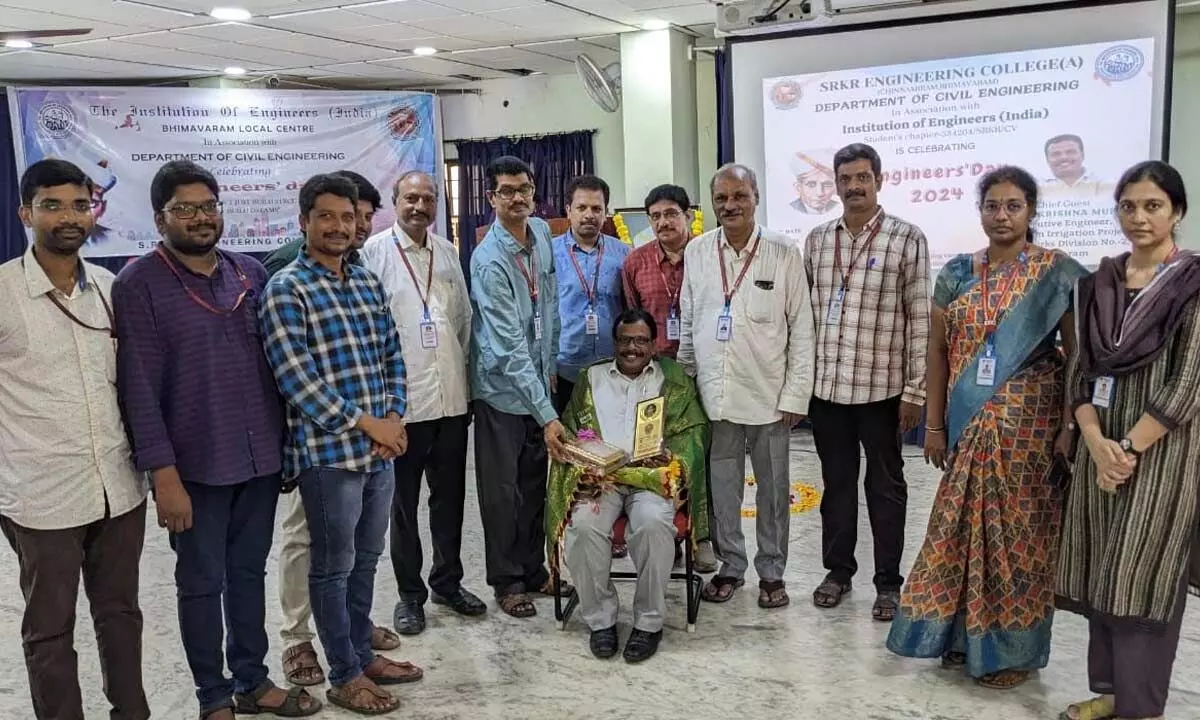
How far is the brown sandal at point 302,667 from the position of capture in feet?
9.57

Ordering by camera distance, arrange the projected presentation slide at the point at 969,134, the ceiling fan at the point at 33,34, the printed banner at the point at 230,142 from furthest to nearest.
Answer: the printed banner at the point at 230,142 → the ceiling fan at the point at 33,34 → the projected presentation slide at the point at 969,134

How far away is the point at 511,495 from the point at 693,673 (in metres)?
0.90

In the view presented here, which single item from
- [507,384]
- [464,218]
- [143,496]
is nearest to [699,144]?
[464,218]

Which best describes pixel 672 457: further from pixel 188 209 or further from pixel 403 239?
pixel 188 209

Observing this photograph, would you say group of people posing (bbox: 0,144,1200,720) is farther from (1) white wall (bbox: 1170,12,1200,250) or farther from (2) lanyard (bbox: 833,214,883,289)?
(1) white wall (bbox: 1170,12,1200,250)

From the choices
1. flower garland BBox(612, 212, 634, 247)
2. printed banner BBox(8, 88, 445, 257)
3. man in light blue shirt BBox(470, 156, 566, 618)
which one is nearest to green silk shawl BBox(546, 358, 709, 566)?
man in light blue shirt BBox(470, 156, 566, 618)

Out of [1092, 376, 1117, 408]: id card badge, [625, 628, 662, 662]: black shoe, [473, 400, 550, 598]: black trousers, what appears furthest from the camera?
[473, 400, 550, 598]: black trousers

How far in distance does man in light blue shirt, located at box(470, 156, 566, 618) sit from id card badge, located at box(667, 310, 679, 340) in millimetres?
434

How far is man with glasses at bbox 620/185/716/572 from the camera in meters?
3.65

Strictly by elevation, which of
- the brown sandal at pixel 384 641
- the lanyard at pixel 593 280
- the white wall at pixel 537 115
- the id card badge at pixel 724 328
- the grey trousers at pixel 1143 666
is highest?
the white wall at pixel 537 115

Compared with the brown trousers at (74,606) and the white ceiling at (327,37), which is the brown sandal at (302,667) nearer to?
the brown trousers at (74,606)

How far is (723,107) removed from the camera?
6684 millimetres

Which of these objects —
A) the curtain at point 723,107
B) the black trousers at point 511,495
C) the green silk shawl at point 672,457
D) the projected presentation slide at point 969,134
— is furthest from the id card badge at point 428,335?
the curtain at point 723,107

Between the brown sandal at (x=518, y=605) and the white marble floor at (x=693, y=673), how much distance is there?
0.11 ft
